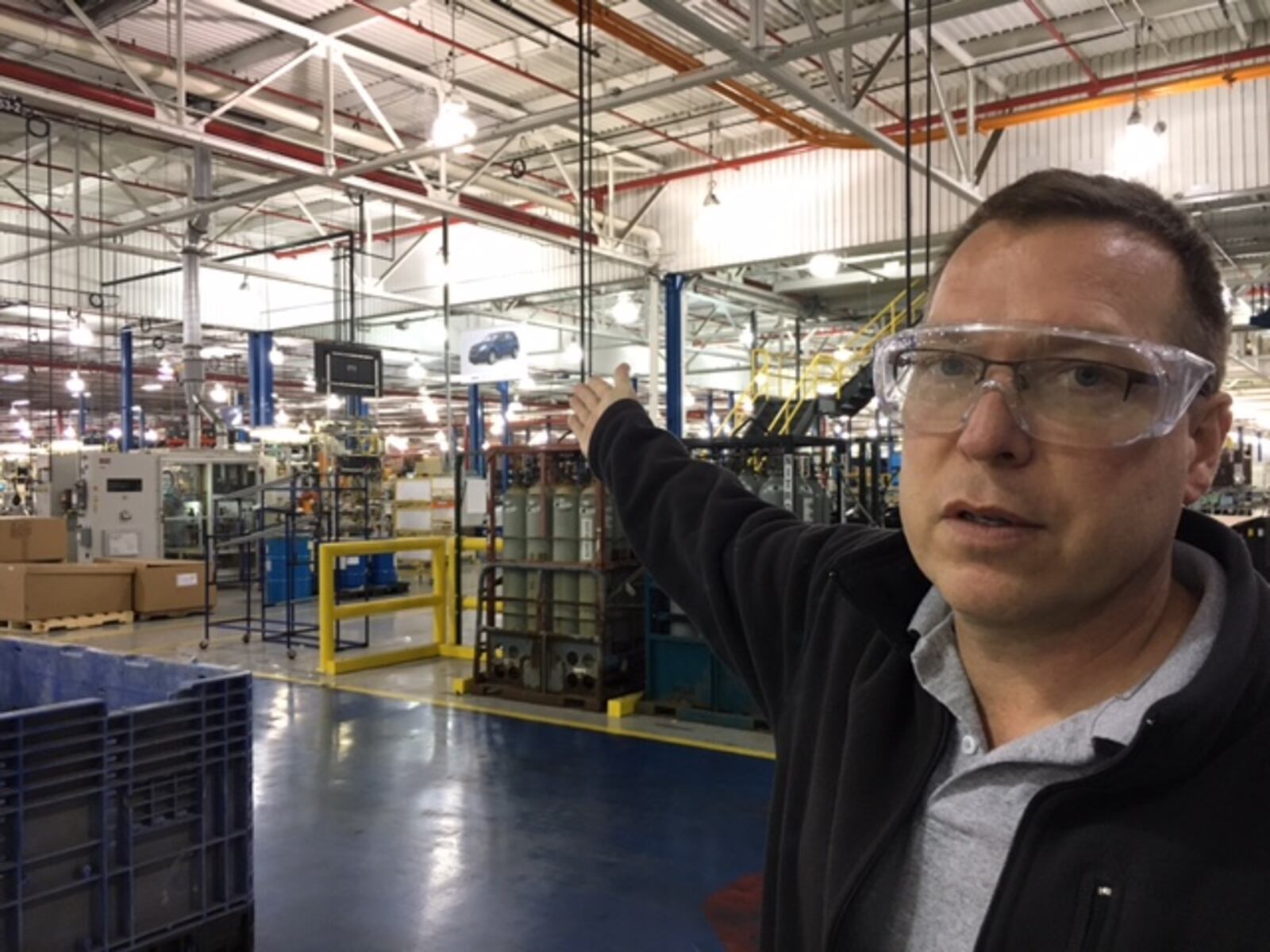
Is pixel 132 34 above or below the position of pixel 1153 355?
above

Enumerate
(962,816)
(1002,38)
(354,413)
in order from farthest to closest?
(354,413)
(1002,38)
(962,816)

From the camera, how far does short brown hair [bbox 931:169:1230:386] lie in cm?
105

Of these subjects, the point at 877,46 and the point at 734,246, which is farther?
the point at 734,246

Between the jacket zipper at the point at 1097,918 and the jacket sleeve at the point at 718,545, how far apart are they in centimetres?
62

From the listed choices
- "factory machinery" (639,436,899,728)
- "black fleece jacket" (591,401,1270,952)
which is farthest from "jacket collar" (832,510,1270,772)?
"factory machinery" (639,436,899,728)

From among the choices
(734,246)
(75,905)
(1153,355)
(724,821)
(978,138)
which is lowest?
(724,821)

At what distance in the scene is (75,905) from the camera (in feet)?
9.72

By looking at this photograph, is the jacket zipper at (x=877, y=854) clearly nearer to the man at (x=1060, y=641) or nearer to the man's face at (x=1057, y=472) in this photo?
the man at (x=1060, y=641)

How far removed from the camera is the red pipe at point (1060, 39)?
32.6 ft

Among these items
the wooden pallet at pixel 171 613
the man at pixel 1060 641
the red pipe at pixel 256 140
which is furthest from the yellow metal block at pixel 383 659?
the man at pixel 1060 641

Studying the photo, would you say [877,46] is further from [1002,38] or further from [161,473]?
[161,473]

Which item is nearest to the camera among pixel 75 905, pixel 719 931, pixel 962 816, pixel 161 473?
pixel 962 816

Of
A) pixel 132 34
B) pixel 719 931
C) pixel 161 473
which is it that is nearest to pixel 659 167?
pixel 132 34

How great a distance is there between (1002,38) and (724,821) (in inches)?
371
